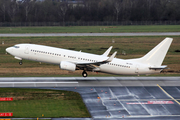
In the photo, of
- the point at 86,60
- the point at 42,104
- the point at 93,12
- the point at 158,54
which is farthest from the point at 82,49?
the point at 93,12

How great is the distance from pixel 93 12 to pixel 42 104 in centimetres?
13494

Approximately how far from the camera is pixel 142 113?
103 feet

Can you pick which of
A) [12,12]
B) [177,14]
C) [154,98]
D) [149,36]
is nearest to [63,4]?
[12,12]

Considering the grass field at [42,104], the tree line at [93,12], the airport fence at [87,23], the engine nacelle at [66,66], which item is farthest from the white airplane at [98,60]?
the tree line at [93,12]

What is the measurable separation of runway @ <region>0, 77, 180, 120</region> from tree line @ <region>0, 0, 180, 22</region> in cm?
11288

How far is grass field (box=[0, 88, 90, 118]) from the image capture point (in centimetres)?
3089

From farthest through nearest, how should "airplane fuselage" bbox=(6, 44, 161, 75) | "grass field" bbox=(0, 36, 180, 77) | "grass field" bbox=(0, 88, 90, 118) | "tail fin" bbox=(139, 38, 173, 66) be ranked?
1. "grass field" bbox=(0, 36, 180, 77)
2. "airplane fuselage" bbox=(6, 44, 161, 75)
3. "tail fin" bbox=(139, 38, 173, 66)
4. "grass field" bbox=(0, 88, 90, 118)

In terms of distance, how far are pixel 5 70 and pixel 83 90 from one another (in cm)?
2127

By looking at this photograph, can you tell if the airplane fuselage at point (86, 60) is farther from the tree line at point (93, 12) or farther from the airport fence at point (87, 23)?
Answer: the tree line at point (93, 12)

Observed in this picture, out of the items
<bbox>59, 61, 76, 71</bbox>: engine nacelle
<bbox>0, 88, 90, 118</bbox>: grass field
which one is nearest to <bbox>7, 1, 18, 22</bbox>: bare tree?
<bbox>59, 61, 76, 71</bbox>: engine nacelle

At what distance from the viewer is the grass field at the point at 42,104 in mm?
30888

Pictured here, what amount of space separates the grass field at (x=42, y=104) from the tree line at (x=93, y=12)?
393 feet

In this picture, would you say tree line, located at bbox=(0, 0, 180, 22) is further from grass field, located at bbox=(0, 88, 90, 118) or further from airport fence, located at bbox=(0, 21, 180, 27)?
grass field, located at bbox=(0, 88, 90, 118)

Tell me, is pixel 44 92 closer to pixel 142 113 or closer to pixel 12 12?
pixel 142 113
